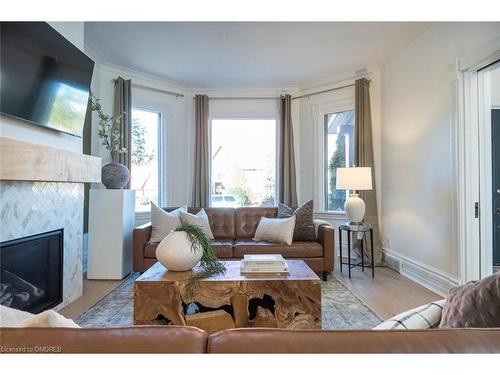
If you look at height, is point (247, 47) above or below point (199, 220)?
above

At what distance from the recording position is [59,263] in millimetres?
2656

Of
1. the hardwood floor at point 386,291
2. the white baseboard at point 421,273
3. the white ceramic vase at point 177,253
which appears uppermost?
the white ceramic vase at point 177,253

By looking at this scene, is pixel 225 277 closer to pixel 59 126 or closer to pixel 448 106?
pixel 59 126

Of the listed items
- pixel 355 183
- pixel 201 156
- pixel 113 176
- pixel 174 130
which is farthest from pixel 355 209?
pixel 174 130

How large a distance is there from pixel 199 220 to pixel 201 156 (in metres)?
1.50

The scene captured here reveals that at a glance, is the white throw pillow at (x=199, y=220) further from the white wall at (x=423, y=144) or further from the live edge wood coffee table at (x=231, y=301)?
the white wall at (x=423, y=144)

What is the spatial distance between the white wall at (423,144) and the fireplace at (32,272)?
11.7 ft

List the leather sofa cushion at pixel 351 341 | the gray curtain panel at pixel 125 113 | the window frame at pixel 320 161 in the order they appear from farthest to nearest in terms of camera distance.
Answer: the window frame at pixel 320 161 → the gray curtain panel at pixel 125 113 → the leather sofa cushion at pixel 351 341

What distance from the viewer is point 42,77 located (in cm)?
224

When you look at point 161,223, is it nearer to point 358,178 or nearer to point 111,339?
point 358,178

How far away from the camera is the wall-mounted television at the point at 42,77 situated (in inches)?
75.9

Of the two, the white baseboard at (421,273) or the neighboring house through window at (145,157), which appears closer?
the white baseboard at (421,273)

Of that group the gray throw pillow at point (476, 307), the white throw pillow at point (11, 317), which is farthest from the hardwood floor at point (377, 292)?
the gray throw pillow at point (476, 307)

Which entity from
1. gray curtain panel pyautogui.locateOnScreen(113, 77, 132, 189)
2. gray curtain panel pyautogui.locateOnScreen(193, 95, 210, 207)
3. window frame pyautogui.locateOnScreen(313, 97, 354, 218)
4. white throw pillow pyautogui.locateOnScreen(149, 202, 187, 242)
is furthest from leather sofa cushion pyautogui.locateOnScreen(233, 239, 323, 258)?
gray curtain panel pyautogui.locateOnScreen(113, 77, 132, 189)
